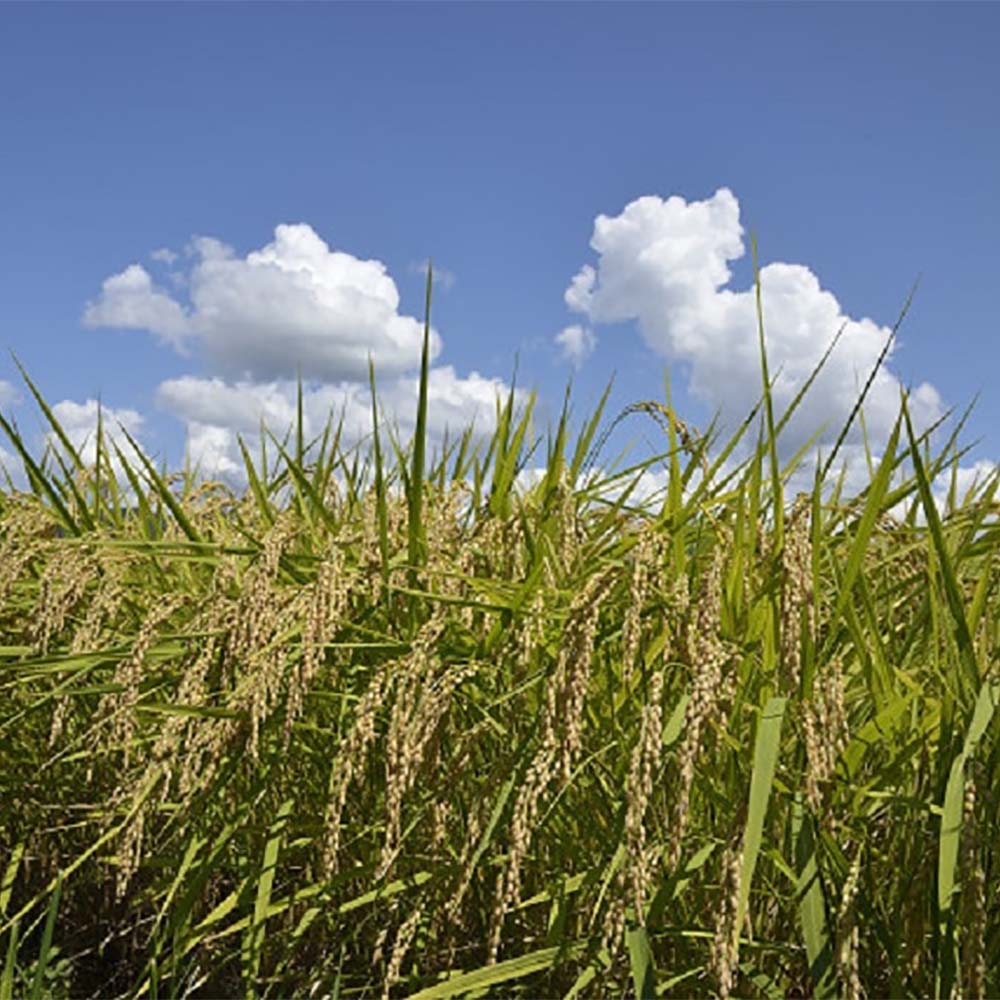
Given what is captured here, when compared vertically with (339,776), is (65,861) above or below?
below

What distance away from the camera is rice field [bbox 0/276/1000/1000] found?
169 centimetres

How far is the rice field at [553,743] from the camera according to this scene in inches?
66.6

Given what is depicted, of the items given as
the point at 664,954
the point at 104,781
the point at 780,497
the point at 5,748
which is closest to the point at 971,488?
the point at 780,497

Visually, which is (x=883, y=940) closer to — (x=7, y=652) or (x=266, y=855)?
(x=266, y=855)

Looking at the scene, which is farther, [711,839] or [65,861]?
[65,861]

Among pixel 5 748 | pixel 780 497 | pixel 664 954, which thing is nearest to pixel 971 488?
pixel 780 497

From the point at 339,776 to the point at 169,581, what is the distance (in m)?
1.31

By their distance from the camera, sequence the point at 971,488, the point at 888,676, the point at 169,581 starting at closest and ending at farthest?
1. the point at 888,676
2. the point at 169,581
3. the point at 971,488

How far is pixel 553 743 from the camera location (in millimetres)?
1613

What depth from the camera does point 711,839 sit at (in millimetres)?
1946

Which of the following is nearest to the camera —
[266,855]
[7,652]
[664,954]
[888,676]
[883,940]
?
[883,940]

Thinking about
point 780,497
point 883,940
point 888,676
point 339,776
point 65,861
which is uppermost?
point 780,497

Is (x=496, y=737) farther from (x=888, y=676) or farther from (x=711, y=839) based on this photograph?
(x=888, y=676)

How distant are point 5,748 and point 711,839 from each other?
1.91 metres
